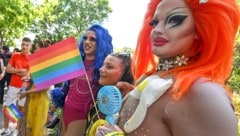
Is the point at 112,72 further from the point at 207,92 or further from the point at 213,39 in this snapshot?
the point at 207,92

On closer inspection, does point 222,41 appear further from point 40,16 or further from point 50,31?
point 50,31

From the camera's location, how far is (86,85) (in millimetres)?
3066

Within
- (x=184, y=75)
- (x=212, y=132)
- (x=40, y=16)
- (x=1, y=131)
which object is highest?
(x=40, y=16)

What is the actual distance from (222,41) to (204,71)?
0.13m

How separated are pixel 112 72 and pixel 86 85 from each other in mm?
313

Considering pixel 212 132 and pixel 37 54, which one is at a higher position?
pixel 37 54

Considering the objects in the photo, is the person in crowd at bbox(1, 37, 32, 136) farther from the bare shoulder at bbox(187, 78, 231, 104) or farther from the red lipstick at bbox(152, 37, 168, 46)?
the bare shoulder at bbox(187, 78, 231, 104)

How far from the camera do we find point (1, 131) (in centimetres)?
605

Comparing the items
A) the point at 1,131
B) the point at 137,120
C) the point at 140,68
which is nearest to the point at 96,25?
the point at 140,68

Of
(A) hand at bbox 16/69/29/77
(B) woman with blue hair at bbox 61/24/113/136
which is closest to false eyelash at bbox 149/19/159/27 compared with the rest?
(B) woman with blue hair at bbox 61/24/113/136

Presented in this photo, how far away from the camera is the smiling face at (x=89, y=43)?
10.7 feet

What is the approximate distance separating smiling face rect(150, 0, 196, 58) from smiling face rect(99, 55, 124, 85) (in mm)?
1384

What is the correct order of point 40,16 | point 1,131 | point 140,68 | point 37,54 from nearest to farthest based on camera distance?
1. point 140,68
2. point 37,54
3. point 1,131
4. point 40,16

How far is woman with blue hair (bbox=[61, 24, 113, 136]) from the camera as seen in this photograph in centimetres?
305
